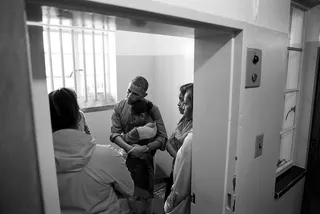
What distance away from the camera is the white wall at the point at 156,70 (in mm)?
2544

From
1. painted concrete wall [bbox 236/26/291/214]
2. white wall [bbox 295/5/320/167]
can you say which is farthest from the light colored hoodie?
white wall [bbox 295/5/320/167]

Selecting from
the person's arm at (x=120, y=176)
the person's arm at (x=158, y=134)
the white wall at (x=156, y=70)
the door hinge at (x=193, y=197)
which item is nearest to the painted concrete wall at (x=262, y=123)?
the door hinge at (x=193, y=197)

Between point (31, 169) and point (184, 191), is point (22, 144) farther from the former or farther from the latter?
point (184, 191)

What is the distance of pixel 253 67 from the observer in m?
0.95

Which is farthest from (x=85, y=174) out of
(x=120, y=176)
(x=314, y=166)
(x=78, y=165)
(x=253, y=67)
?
(x=314, y=166)

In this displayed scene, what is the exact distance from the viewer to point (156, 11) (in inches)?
23.4

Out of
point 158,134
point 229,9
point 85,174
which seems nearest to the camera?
point 229,9

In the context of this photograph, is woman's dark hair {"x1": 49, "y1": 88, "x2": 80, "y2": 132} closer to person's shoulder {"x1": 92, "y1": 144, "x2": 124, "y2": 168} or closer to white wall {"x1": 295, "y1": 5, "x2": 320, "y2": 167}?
person's shoulder {"x1": 92, "y1": 144, "x2": 124, "y2": 168}

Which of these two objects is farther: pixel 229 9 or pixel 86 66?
pixel 86 66

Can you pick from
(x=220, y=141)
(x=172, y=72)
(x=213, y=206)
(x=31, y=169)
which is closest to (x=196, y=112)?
(x=220, y=141)

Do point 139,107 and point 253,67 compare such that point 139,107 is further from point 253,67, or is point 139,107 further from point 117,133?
point 253,67

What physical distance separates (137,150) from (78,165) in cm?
98

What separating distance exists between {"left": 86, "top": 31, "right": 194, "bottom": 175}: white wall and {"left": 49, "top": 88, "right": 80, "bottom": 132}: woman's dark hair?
1.53 metres

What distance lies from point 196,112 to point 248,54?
0.36m
